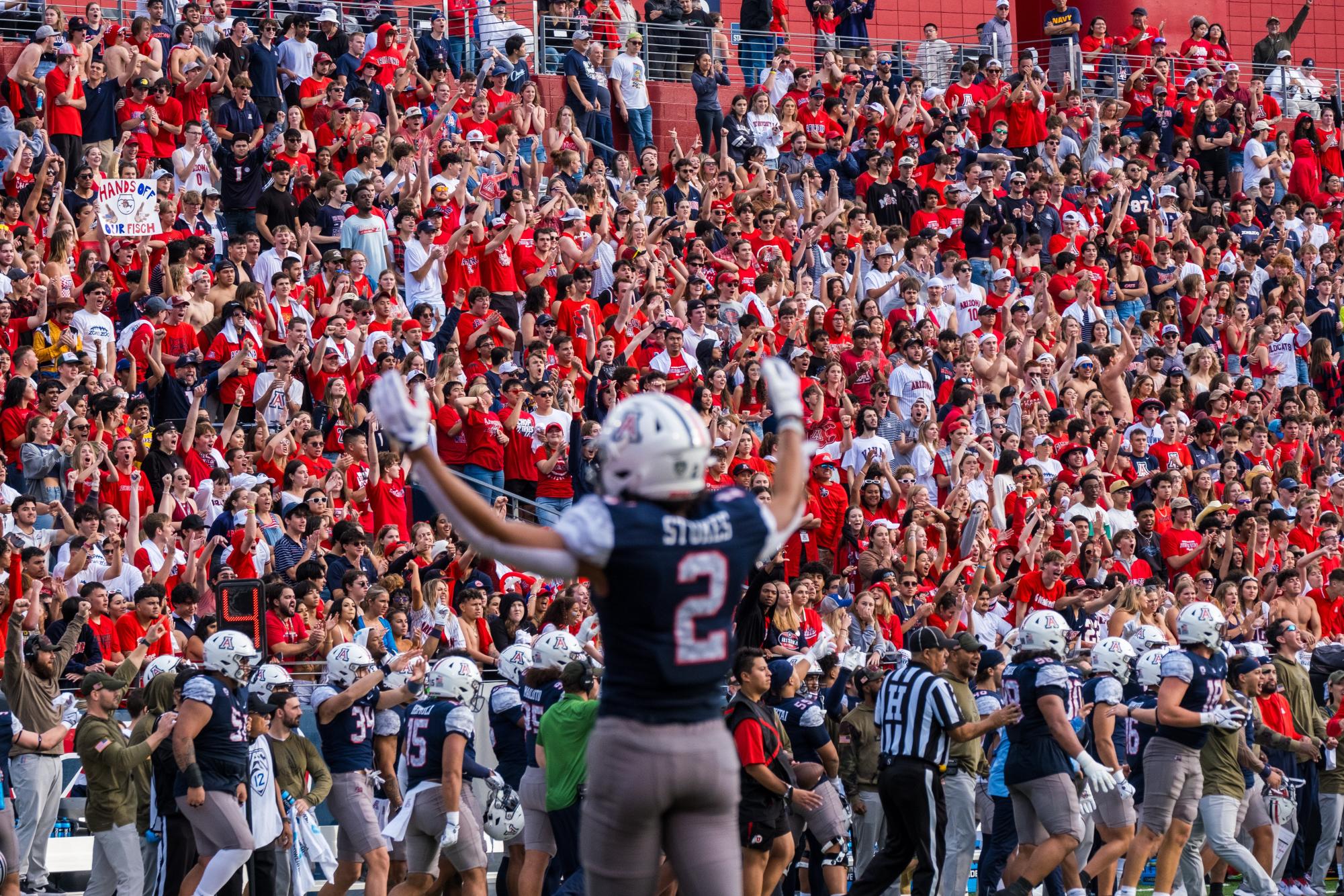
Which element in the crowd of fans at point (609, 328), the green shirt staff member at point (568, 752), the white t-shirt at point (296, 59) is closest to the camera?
the green shirt staff member at point (568, 752)

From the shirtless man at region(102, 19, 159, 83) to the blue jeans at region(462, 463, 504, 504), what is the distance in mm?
5519

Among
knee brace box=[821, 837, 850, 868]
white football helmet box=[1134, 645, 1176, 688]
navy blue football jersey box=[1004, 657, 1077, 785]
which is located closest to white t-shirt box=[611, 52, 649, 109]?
white football helmet box=[1134, 645, 1176, 688]

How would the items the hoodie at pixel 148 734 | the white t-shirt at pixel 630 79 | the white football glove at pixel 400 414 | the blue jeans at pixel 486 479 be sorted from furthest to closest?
the white t-shirt at pixel 630 79 < the blue jeans at pixel 486 479 < the hoodie at pixel 148 734 < the white football glove at pixel 400 414

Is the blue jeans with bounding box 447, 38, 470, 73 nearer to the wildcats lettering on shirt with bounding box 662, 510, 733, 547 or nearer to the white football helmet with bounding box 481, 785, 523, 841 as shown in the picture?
the white football helmet with bounding box 481, 785, 523, 841

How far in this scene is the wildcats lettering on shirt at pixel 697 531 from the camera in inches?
212

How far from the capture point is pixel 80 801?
43.2ft

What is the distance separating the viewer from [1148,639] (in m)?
13.6

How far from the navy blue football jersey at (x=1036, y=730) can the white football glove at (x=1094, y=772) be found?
173 millimetres

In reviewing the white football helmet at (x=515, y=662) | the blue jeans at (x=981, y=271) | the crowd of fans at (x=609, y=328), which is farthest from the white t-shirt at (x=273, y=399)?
the blue jeans at (x=981, y=271)

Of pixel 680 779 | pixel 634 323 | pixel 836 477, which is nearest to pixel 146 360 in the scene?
pixel 634 323

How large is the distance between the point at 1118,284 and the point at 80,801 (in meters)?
13.0

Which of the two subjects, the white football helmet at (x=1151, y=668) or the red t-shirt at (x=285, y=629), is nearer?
the white football helmet at (x=1151, y=668)

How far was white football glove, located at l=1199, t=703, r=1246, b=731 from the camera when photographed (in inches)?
466

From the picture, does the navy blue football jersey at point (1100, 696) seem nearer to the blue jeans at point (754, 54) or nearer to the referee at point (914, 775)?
the referee at point (914, 775)
